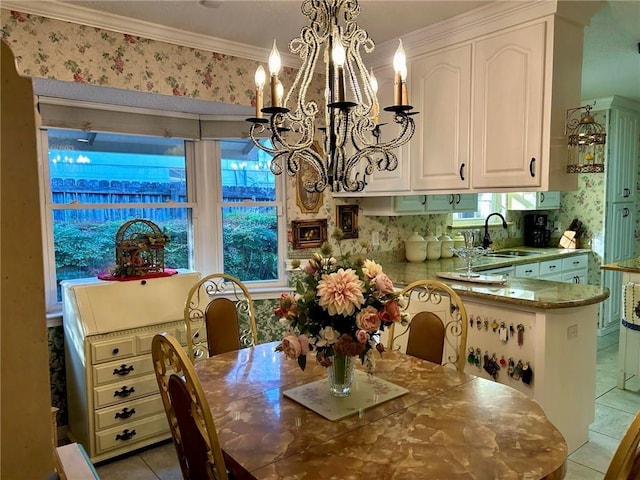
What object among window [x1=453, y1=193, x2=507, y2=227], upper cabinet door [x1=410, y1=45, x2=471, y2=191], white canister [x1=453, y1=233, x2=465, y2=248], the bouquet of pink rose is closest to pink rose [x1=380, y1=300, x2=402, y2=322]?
the bouquet of pink rose

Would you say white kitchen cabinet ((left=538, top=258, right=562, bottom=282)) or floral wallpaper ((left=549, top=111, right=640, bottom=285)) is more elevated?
floral wallpaper ((left=549, top=111, right=640, bottom=285))

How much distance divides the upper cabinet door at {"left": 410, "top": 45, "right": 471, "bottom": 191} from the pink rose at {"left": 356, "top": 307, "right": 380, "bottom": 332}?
1619 mm

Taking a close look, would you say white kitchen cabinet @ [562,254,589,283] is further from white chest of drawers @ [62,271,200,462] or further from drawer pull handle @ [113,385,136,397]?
drawer pull handle @ [113,385,136,397]

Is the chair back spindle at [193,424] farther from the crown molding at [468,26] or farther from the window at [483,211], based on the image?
the window at [483,211]

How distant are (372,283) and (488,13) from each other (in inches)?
74.1

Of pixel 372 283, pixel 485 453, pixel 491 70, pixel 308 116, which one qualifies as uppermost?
pixel 491 70

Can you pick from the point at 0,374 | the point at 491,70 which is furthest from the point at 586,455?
the point at 0,374

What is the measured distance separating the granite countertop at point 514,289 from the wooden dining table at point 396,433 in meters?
0.77

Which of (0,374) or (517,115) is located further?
(517,115)

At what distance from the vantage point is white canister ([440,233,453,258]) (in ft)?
12.7

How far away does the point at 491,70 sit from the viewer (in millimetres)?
2529

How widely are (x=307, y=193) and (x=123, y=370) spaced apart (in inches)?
67.7

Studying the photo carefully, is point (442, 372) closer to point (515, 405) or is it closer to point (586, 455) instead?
point (515, 405)

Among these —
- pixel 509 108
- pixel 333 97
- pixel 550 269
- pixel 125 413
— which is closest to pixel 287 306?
pixel 333 97
